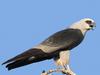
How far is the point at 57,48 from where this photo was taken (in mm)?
11367

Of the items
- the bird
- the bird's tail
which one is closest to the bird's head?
the bird

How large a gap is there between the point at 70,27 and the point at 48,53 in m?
1.17

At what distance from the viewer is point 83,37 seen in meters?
11.8

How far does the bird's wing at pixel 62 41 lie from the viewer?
1137 centimetres

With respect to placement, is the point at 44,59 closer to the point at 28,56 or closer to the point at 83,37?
the point at 28,56

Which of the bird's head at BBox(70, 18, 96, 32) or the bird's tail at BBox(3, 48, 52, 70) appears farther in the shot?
the bird's head at BBox(70, 18, 96, 32)

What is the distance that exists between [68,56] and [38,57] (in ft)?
2.25

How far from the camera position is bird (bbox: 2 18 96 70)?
36.2ft

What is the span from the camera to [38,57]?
11.2 meters

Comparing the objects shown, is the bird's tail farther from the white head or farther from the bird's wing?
the white head

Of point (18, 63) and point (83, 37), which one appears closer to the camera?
point (18, 63)

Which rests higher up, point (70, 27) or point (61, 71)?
point (70, 27)

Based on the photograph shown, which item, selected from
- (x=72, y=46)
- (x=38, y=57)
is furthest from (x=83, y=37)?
(x=38, y=57)

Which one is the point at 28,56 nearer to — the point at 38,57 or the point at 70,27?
the point at 38,57
